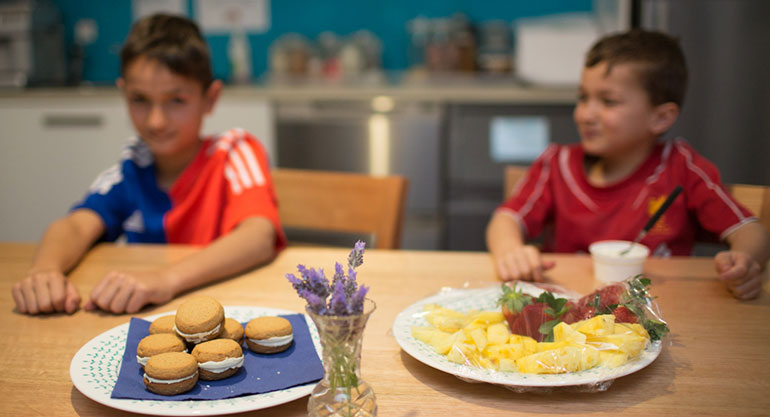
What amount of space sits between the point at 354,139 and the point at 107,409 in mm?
2224

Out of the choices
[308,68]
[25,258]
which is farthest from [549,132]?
[25,258]

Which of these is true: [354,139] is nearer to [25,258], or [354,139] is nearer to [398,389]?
[25,258]

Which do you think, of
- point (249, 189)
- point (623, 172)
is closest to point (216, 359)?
point (249, 189)

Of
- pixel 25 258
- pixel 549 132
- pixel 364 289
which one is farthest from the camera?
pixel 549 132

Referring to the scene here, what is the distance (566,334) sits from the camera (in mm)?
686

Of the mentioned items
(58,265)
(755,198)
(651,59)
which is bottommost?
(58,265)

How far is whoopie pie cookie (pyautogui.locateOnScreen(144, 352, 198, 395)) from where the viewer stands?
624 millimetres

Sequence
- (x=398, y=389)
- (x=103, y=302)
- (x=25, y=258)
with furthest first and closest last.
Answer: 1. (x=25, y=258)
2. (x=103, y=302)
3. (x=398, y=389)

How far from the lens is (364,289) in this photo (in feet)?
1.82

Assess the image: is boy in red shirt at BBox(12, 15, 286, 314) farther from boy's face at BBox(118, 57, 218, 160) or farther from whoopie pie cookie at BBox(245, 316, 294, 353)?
whoopie pie cookie at BBox(245, 316, 294, 353)

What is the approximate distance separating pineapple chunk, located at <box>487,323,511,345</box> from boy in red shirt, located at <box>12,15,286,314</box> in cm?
52

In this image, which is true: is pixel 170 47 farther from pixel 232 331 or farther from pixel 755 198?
pixel 755 198

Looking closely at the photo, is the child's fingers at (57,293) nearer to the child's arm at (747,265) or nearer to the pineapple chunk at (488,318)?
the pineapple chunk at (488,318)

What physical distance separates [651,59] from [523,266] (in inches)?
23.6
